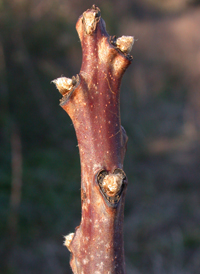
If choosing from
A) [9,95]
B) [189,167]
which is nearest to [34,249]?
[9,95]

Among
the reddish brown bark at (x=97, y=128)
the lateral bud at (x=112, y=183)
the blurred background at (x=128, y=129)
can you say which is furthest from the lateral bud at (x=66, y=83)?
the blurred background at (x=128, y=129)

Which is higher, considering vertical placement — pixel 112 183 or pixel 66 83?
pixel 66 83

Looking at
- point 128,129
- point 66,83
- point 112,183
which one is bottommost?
point 112,183

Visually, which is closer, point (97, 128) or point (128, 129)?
point (97, 128)

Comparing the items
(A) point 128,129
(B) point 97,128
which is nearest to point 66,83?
(B) point 97,128

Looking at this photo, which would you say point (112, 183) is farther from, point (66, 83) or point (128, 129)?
point (128, 129)
